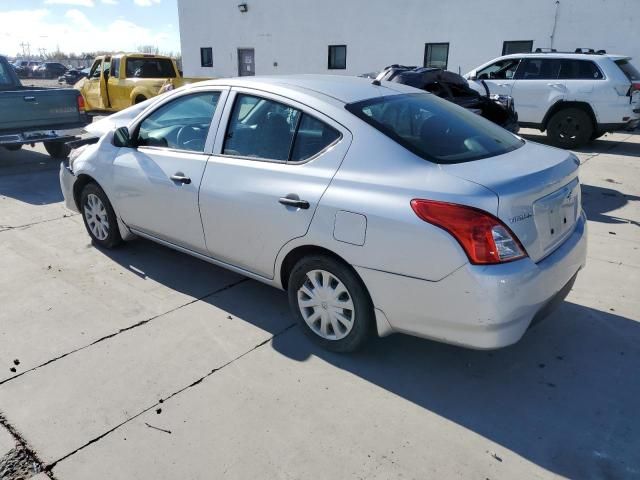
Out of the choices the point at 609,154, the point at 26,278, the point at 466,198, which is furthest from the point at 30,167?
the point at 609,154

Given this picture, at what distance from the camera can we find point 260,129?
338 centimetres

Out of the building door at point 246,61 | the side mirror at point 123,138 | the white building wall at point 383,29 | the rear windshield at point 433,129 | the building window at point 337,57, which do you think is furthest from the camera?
the building door at point 246,61

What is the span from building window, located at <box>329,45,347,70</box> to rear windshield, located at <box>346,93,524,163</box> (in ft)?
52.6

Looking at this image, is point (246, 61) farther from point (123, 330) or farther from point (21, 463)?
point (21, 463)

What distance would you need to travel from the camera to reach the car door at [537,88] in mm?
10312

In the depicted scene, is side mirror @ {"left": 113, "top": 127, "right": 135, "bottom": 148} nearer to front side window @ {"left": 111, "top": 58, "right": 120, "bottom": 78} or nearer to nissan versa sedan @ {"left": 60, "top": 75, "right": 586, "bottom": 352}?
nissan versa sedan @ {"left": 60, "top": 75, "right": 586, "bottom": 352}

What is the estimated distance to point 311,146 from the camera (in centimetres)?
309

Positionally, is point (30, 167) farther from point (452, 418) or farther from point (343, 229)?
point (452, 418)

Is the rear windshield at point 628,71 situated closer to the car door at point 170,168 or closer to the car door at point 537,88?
the car door at point 537,88

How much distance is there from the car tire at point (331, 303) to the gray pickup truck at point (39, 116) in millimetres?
6784

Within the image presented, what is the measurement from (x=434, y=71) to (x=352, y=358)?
5.91 metres

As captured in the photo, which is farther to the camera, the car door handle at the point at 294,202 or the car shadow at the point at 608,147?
the car shadow at the point at 608,147

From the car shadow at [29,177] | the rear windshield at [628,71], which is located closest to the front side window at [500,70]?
the rear windshield at [628,71]

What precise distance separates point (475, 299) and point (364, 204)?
748 mm
